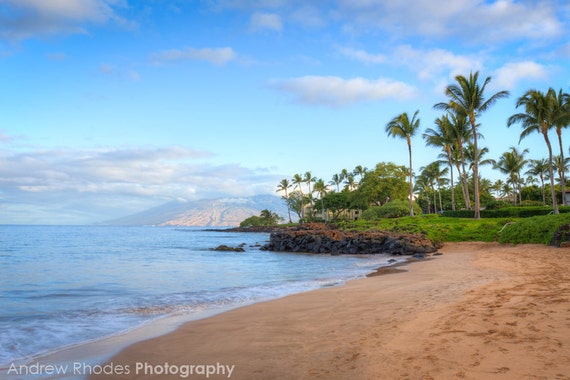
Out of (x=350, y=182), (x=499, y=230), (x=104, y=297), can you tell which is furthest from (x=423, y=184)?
(x=104, y=297)

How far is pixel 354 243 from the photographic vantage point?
96.7ft

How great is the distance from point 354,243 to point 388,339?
970 inches

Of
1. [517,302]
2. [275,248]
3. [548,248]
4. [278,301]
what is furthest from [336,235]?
[517,302]

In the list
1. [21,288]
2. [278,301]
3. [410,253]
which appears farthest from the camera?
[410,253]

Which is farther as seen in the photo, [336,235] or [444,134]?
[444,134]

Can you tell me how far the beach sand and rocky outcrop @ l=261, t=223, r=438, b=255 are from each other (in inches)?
663

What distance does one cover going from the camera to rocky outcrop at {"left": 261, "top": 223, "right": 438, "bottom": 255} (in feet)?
83.9

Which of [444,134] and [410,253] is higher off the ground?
[444,134]

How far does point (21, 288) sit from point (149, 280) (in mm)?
4048

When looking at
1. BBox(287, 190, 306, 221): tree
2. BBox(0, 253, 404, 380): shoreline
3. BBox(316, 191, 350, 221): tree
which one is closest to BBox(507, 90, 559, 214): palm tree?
BBox(0, 253, 404, 380): shoreline

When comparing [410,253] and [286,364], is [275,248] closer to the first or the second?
[410,253]

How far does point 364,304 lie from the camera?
814 centimetres

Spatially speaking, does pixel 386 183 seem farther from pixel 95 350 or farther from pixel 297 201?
pixel 95 350

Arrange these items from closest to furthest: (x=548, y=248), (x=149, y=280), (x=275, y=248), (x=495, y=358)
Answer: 1. (x=495, y=358)
2. (x=149, y=280)
3. (x=548, y=248)
4. (x=275, y=248)
